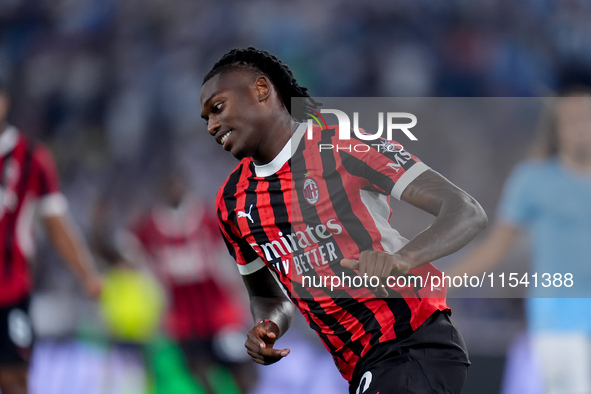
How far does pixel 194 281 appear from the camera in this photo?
5.94 metres

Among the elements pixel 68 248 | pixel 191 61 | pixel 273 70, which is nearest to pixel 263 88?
pixel 273 70

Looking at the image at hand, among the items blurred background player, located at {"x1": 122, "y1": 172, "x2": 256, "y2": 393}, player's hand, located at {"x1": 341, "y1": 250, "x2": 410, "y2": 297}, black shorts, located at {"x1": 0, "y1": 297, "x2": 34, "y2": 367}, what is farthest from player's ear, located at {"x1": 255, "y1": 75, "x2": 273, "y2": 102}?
blurred background player, located at {"x1": 122, "y1": 172, "x2": 256, "y2": 393}

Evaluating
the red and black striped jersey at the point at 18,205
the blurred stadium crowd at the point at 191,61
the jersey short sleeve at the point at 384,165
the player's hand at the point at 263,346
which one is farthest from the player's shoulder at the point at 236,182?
the blurred stadium crowd at the point at 191,61

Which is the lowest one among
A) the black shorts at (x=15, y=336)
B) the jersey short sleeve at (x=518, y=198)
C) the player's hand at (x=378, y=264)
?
the black shorts at (x=15, y=336)

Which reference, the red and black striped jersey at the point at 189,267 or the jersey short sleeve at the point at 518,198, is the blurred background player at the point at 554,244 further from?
the red and black striped jersey at the point at 189,267

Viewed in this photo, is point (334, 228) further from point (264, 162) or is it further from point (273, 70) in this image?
point (273, 70)

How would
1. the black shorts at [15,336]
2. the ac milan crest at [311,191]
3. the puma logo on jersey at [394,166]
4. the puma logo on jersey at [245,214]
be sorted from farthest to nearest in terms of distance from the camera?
the black shorts at [15,336] → the puma logo on jersey at [245,214] → the ac milan crest at [311,191] → the puma logo on jersey at [394,166]

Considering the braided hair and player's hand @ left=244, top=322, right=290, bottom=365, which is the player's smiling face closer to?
the braided hair

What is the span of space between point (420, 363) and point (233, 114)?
1.08m

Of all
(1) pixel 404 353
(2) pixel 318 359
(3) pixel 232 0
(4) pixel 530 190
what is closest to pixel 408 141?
(4) pixel 530 190

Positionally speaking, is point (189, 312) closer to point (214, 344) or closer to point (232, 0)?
point (214, 344)

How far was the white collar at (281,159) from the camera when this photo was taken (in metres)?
2.58

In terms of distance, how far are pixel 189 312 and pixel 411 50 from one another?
3.10 metres

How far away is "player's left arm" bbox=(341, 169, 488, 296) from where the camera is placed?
1.82 m
